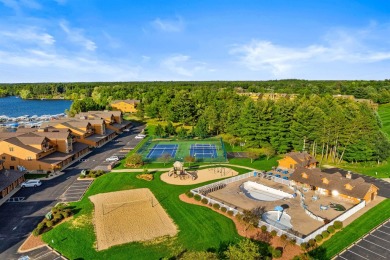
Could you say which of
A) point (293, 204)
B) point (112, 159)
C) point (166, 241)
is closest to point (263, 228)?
point (293, 204)

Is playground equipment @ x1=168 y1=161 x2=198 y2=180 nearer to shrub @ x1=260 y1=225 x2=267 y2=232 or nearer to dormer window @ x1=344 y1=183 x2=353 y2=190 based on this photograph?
shrub @ x1=260 y1=225 x2=267 y2=232

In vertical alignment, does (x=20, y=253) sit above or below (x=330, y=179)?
below

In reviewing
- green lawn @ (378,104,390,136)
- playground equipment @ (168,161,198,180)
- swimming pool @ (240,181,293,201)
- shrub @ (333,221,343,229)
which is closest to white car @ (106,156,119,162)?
playground equipment @ (168,161,198,180)

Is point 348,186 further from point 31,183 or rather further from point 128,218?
point 31,183

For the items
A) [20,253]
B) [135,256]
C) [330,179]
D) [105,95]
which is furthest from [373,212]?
[105,95]

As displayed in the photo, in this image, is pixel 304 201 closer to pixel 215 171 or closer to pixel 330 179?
pixel 330 179

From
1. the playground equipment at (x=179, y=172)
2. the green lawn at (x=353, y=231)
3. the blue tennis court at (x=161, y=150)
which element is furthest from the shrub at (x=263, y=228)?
the blue tennis court at (x=161, y=150)
